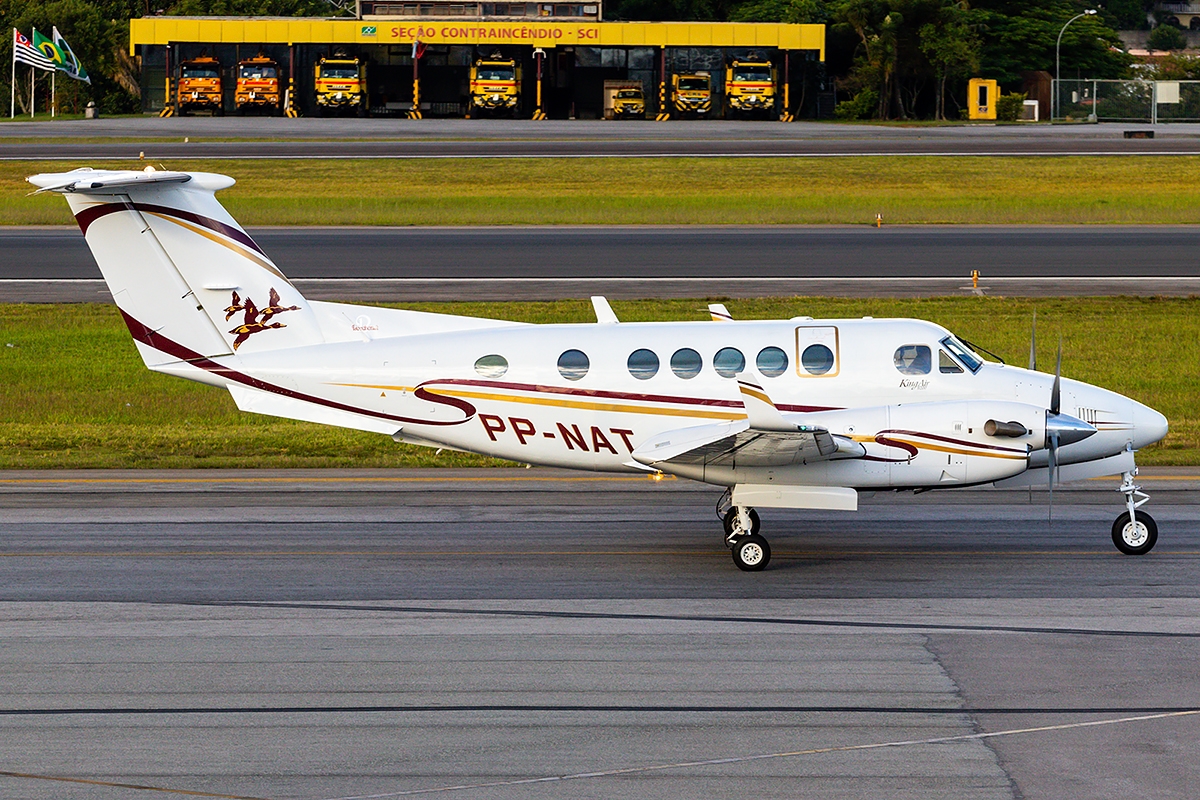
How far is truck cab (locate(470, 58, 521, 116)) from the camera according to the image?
83125 millimetres

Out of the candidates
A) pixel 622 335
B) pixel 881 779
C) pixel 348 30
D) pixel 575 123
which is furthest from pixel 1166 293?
pixel 348 30

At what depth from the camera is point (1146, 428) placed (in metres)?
13.9

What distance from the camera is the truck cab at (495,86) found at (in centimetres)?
8312

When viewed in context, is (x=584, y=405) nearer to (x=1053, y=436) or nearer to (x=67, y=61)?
(x=1053, y=436)

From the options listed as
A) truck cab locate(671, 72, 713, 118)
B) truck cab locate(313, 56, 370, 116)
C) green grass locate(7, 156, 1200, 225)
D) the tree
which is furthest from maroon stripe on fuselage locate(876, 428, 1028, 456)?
the tree

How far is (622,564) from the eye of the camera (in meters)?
14.1

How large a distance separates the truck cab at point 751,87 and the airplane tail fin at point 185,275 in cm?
7198

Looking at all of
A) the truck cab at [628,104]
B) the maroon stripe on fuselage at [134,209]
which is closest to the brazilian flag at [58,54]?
the truck cab at [628,104]

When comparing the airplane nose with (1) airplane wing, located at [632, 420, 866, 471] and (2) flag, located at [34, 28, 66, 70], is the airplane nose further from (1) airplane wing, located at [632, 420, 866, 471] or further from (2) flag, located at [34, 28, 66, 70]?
(2) flag, located at [34, 28, 66, 70]

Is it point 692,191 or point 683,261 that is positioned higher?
point 692,191

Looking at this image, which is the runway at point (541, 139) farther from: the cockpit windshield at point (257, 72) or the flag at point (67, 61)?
the cockpit windshield at point (257, 72)

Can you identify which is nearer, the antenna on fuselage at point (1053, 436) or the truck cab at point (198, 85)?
the antenna on fuselage at point (1053, 436)

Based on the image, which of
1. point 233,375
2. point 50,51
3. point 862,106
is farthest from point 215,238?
point 862,106

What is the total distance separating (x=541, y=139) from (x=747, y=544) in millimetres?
59027
